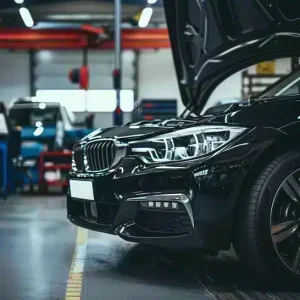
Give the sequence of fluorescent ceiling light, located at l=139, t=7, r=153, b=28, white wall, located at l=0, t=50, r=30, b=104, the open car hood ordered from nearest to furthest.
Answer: the open car hood, fluorescent ceiling light, located at l=139, t=7, r=153, b=28, white wall, located at l=0, t=50, r=30, b=104

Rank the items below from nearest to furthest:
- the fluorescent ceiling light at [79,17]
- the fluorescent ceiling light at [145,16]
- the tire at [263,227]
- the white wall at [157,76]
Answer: the tire at [263,227] → the fluorescent ceiling light at [145,16] → the fluorescent ceiling light at [79,17] → the white wall at [157,76]

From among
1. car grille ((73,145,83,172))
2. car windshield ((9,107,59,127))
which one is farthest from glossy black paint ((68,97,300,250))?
car windshield ((9,107,59,127))

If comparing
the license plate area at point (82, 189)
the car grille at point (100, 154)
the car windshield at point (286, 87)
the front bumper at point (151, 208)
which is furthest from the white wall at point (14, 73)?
the front bumper at point (151, 208)

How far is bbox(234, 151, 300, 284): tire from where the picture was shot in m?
3.66

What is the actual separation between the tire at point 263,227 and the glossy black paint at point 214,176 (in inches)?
2.1

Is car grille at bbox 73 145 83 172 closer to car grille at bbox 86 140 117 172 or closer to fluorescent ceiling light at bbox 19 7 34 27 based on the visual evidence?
car grille at bbox 86 140 117 172

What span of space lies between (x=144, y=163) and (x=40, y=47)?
19436mm

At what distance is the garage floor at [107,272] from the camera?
147 inches

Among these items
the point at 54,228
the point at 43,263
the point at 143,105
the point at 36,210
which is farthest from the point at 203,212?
the point at 143,105

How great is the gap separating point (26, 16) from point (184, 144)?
18.8 meters

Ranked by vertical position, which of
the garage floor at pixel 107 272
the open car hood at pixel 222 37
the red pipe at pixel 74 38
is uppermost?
the red pipe at pixel 74 38

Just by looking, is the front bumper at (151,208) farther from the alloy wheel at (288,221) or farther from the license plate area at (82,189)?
the alloy wheel at (288,221)

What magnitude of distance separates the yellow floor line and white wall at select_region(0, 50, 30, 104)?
19.8 meters

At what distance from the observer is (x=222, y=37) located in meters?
5.00
